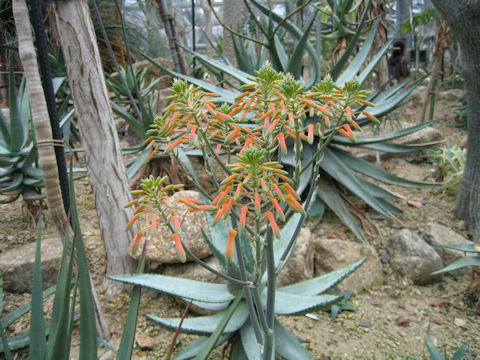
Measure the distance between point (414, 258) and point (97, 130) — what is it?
1.83 m

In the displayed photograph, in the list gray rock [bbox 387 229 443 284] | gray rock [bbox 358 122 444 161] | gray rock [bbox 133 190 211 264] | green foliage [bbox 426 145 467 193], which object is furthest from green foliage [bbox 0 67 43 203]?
green foliage [bbox 426 145 467 193]

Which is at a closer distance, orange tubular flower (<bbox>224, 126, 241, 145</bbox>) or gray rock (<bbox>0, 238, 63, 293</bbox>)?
orange tubular flower (<bbox>224, 126, 241, 145</bbox>)

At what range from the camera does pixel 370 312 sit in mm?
1768

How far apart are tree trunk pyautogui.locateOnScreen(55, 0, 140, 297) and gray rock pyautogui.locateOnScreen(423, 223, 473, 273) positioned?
69.8 inches

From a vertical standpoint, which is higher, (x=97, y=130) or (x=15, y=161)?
(x=97, y=130)

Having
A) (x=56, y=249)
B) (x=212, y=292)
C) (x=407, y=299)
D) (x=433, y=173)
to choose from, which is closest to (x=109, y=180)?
(x=56, y=249)

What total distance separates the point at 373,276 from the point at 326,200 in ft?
1.92

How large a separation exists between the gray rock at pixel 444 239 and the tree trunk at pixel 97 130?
177 cm

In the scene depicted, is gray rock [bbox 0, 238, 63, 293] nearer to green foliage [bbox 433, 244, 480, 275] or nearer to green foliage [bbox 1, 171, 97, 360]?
green foliage [bbox 1, 171, 97, 360]

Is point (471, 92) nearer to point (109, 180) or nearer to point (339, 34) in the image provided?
point (339, 34)

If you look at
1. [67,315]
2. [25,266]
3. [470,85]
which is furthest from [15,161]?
[470,85]

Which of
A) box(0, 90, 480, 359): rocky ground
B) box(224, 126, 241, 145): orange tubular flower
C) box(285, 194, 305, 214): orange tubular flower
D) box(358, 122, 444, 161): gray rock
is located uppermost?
box(224, 126, 241, 145): orange tubular flower

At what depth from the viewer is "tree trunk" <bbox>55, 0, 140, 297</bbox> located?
5.03 ft

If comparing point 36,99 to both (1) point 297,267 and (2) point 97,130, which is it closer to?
(2) point 97,130
